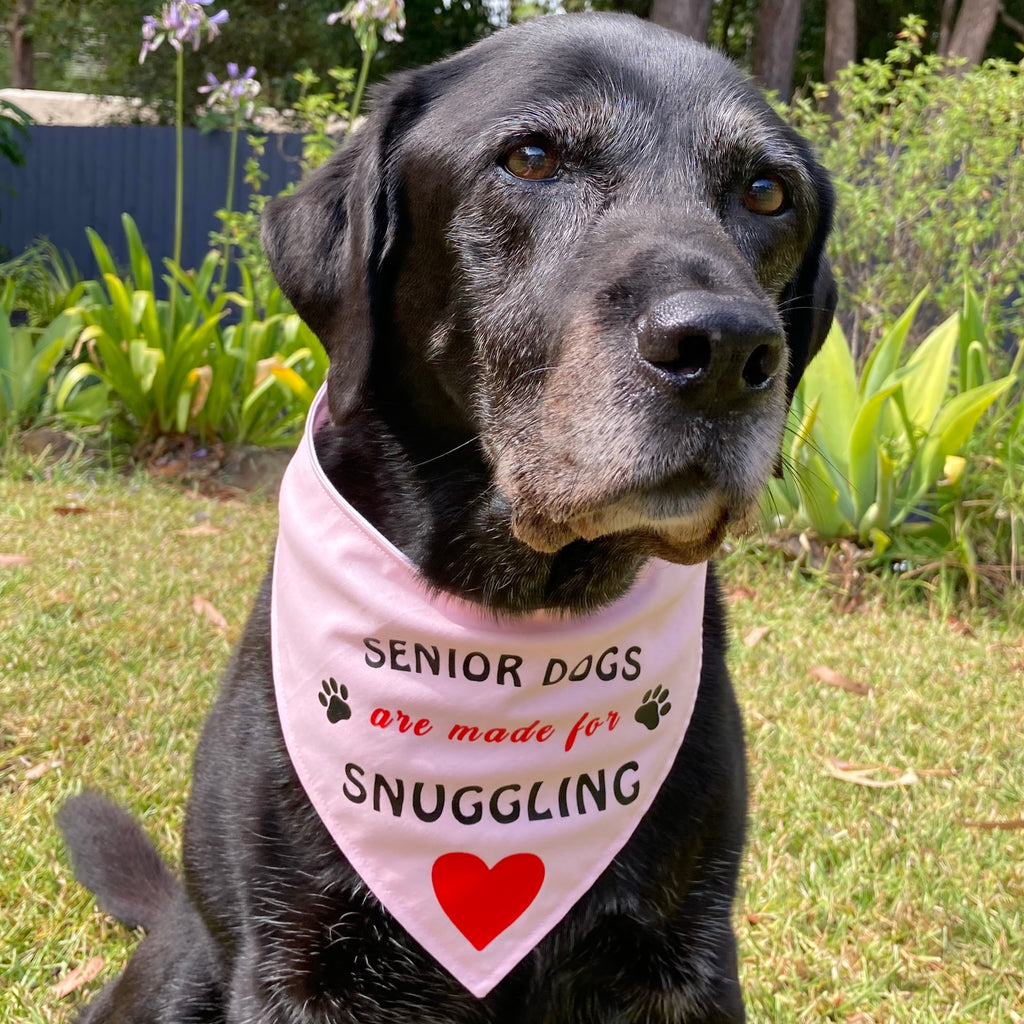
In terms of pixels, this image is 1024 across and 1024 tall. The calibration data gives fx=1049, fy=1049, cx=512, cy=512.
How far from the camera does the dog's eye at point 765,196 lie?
1.77 m

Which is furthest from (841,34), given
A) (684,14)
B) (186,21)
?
(186,21)

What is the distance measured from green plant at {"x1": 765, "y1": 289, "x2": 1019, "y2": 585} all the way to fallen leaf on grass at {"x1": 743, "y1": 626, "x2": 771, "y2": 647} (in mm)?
643

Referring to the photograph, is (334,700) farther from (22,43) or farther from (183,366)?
(22,43)

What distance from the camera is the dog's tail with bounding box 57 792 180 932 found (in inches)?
88.8

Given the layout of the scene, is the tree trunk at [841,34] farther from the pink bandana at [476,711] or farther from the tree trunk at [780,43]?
the pink bandana at [476,711]

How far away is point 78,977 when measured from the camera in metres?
2.17

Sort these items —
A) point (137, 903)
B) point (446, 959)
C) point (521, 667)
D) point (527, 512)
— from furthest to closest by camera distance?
point (137, 903)
point (521, 667)
point (446, 959)
point (527, 512)

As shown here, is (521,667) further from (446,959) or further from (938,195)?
(938,195)

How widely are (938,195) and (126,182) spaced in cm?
938

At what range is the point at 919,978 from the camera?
2273mm

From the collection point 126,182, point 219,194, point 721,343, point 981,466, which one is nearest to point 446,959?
point 721,343

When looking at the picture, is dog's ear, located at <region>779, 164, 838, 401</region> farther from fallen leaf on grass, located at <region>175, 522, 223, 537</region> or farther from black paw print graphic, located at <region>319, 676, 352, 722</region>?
fallen leaf on grass, located at <region>175, 522, 223, 537</region>

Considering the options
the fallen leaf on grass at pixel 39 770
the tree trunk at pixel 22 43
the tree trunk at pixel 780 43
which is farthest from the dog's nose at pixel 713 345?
the tree trunk at pixel 22 43

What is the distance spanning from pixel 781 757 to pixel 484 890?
1.58 m
